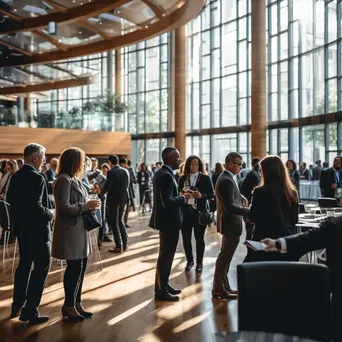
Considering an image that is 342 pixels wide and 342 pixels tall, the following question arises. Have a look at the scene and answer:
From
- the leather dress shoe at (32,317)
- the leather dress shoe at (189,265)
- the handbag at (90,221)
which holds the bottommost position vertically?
the leather dress shoe at (189,265)

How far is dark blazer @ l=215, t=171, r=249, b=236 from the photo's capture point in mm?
5535

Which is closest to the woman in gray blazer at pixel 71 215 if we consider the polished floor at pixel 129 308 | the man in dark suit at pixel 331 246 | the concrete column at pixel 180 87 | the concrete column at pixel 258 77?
the polished floor at pixel 129 308

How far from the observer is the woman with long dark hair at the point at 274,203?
A: 4.34m

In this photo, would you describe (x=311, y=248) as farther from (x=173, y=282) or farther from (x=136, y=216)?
(x=136, y=216)

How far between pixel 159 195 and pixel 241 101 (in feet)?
69.1

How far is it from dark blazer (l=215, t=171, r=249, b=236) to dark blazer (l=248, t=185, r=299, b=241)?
3.24 ft

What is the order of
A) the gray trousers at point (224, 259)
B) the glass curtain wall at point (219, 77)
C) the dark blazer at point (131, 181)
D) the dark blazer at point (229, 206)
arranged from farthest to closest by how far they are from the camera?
the glass curtain wall at point (219, 77)
the dark blazer at point (131, 181)
the gray trousers at point (224, 259)
the dark blazer at point (229, 206)

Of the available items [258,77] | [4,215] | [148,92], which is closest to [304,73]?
[258,77]

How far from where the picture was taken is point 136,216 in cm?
1542

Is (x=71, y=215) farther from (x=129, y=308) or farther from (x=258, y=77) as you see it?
(x=258, y=77)

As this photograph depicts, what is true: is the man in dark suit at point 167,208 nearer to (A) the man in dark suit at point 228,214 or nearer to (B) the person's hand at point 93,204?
(A) the man in dark suit at point 228,214

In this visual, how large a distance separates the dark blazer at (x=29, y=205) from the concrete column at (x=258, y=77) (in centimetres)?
1712

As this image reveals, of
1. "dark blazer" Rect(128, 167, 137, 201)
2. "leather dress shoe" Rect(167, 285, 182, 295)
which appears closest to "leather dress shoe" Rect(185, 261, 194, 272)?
"leather dress shoe" Rect(167, 285, 182, 295)

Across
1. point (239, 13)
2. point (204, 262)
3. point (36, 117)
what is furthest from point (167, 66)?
point (204, 262)
